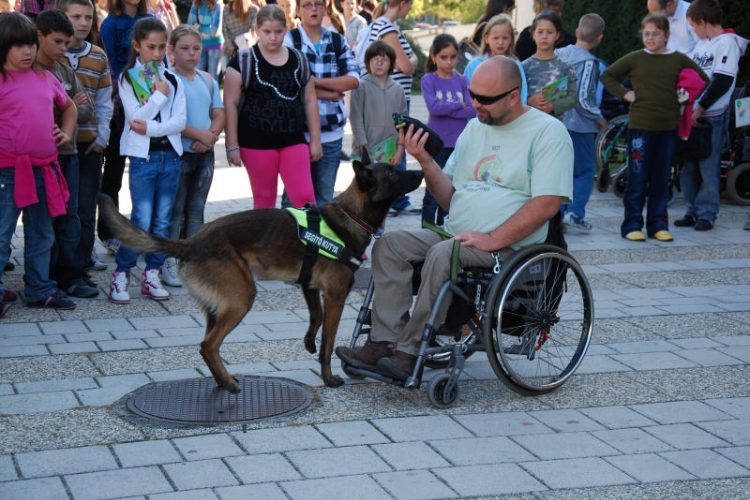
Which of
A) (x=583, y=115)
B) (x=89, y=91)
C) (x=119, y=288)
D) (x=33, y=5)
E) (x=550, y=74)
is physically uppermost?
(x=33, y=5)

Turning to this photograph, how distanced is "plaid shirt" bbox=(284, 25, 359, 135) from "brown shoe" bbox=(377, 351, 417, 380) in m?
3.40

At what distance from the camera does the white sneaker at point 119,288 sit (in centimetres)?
684

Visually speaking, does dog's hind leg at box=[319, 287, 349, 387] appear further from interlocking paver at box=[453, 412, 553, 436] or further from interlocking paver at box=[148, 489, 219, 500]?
interlocking paver at box=[148, 489, 219, 500]

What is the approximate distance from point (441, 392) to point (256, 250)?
121 centimetres

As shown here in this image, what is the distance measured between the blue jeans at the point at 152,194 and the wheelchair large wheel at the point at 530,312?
285cm

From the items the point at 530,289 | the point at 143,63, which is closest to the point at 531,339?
the point at 530,289

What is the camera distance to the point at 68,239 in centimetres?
697

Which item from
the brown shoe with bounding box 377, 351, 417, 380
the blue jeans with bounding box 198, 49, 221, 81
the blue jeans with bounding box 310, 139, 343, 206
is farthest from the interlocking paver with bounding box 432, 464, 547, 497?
the blue jeans with bounding box 198, 49, 221, 81

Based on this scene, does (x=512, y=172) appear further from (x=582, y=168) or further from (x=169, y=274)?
(x=582, y=168)

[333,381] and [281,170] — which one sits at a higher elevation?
[281,170]

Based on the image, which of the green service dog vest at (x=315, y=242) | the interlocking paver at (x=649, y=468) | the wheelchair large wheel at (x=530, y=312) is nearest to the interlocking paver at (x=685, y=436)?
the interlocking paver at (x=649, y=468)

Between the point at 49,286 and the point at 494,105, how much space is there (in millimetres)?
3416

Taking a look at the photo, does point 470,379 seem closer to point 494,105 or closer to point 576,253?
point 494,105

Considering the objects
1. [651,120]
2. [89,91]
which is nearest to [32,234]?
[89,91]
